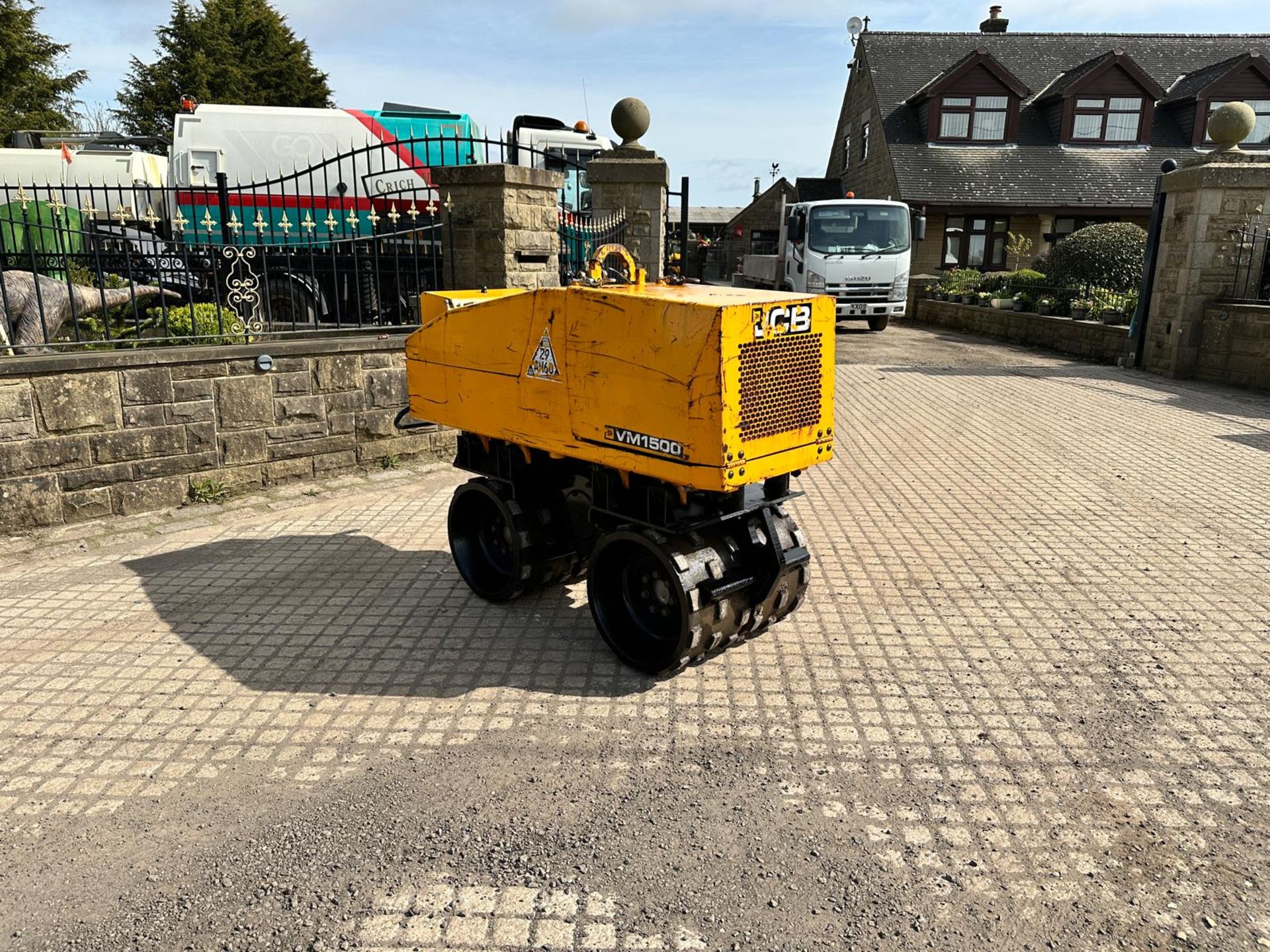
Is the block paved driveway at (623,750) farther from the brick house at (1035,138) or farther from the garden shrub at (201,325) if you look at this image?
the brick house at (1035,138)

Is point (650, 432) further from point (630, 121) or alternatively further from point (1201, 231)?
point (1201, 231)

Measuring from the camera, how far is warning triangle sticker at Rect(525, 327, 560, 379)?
425cm

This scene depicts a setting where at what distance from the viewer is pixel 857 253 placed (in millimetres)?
19125

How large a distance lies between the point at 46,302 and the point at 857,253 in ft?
51.9

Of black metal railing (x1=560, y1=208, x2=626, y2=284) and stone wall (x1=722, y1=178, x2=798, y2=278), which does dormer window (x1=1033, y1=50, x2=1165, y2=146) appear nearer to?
stone wall (x1=722, y1=178, x2=798, y2=278)

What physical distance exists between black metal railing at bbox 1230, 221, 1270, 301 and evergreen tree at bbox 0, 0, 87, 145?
116 ft

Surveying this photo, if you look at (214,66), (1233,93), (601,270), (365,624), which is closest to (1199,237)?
(601,270)

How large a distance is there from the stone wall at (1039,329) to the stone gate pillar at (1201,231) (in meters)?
1.43

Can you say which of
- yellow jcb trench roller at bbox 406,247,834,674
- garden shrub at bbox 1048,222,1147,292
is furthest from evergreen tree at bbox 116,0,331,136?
yellow jcb trench roller at bbox 406,247,834,674

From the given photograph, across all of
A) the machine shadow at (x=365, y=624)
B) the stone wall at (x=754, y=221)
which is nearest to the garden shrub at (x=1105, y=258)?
the machine shadow at (x=365, y=624)

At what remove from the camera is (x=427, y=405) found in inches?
206

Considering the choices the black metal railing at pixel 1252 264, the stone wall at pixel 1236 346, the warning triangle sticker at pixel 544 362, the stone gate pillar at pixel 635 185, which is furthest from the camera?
the black metal railing at pixel 1252 264

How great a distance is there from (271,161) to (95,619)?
11.5 m

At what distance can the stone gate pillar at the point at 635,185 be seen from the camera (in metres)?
11.2
